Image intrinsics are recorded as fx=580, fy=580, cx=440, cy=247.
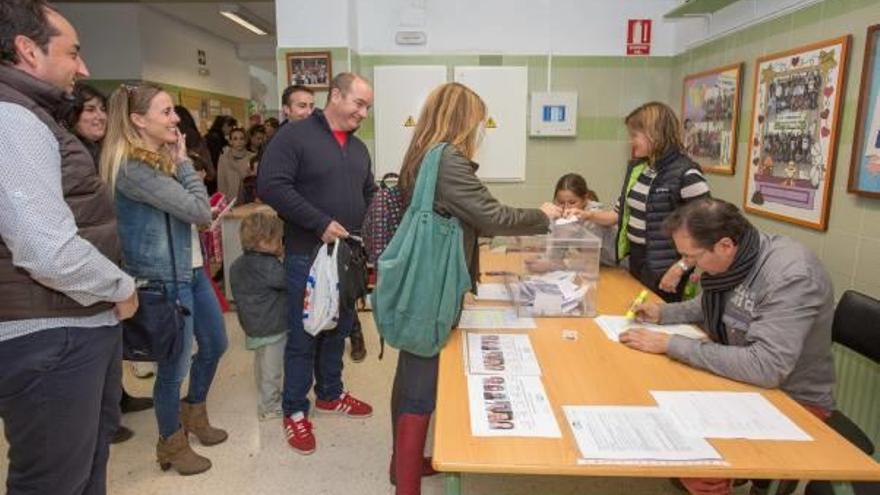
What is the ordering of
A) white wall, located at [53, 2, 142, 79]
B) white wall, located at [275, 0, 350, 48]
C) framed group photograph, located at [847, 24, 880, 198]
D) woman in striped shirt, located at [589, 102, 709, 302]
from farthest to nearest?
white wall, located at [53, 2, 142, 79], white wall, located at [275, 0, 350, 48], woman in striped shirt, located at [589, 102, 709, 302], framed group photograph, located at [847, 24, 880, 198]

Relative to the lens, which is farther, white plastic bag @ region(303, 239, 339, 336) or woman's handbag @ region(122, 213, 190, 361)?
white plastic bag @ region(303, 239, 339, 336)

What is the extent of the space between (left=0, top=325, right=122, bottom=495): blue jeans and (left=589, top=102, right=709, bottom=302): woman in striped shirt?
2.03 m

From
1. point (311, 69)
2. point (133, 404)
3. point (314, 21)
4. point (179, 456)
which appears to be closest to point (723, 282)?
point (179, 456)

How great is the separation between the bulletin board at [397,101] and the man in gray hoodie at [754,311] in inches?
112

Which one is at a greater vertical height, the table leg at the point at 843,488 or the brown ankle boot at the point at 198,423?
the table leg at the point at 843,488

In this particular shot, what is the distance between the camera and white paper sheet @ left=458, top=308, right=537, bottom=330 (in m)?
1.88

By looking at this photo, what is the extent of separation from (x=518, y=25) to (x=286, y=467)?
10.9ft

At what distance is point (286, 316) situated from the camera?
8.85ft

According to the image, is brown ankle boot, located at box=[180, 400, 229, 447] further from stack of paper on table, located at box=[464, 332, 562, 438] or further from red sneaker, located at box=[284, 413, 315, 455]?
stack of paper on table, located at box=[464, 332, 562, 438]

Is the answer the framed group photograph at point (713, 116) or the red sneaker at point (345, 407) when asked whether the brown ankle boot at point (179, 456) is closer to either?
A: the red sneaker at point (345, 407)

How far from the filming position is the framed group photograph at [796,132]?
2.40m

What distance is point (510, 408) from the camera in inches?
52.8

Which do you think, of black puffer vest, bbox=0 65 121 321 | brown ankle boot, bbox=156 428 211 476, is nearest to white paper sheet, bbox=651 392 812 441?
black puffer vest, bbox=0 65 121 321

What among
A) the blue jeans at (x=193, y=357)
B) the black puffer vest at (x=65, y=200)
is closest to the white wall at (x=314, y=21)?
the blue jeans at (x=193, y=357)
